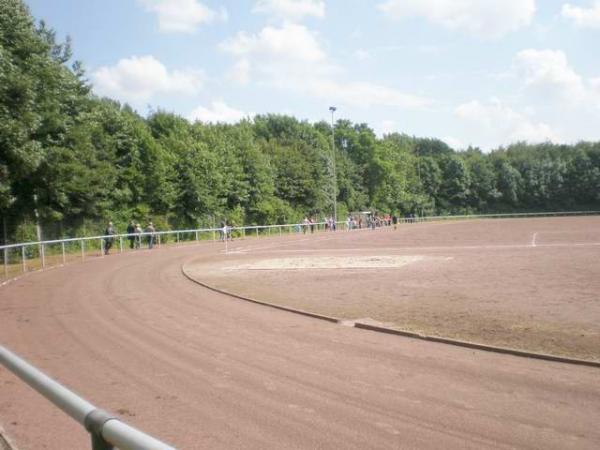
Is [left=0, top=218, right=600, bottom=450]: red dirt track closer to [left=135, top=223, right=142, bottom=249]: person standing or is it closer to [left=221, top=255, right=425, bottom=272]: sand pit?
[left=221, top=255, right=425, bottom=272]: sand pit

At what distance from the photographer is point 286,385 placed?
6688 mm

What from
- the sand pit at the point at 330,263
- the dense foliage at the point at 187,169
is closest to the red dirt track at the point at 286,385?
the sand pit at the point at 330,263

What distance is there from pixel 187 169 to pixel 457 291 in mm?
38033

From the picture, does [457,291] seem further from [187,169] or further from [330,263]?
[187,169]

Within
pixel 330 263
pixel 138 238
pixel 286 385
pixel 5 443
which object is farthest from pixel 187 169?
pixel 5 443

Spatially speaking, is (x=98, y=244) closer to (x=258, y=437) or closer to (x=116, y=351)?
(x=116, y=351)

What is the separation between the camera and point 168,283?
1714 centimetres

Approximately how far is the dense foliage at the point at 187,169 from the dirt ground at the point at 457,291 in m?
12.6

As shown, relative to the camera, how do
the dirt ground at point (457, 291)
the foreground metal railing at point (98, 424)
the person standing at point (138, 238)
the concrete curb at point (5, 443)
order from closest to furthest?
the foreground metal railing at point (98, 424) → the concrete curb at point (5, 443) → the dirt ground at point (457, 291) → the person standing at point (138, 238)

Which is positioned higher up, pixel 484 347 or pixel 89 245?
pixel 89 245

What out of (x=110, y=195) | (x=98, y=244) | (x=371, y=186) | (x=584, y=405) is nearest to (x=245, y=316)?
(x=584, y=405)

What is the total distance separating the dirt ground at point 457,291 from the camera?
9.11 metres

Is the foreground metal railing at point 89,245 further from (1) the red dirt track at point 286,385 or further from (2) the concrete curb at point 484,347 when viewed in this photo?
(2) the concrete curb at point 484,347

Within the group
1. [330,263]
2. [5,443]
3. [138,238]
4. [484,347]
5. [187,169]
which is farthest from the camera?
[187,169]
